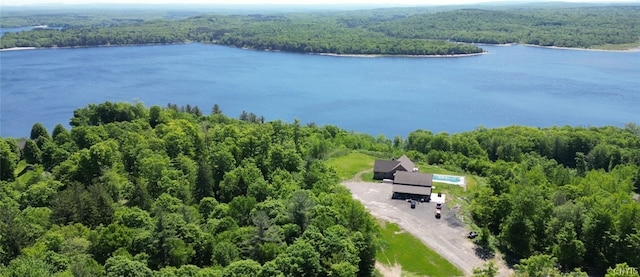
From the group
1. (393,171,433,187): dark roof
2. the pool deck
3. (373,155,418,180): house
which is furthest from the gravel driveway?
the pool deck

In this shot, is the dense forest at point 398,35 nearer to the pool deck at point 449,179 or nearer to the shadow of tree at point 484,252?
the pool deck at point 449,179

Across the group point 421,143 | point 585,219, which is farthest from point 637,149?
point 585,219

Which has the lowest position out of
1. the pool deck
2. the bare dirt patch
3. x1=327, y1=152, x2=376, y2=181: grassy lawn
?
the bare dirt patch

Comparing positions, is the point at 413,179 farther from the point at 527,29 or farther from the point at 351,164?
the point at 527,29

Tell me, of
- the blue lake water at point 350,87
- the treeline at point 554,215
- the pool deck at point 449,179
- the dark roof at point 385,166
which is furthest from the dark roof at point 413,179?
the blue lake water at point 350,87

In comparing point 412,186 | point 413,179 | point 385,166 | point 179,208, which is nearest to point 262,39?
point 385,166

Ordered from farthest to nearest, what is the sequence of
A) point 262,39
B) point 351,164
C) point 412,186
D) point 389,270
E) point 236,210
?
point 262,39 → point 351,164 → point 412,186 → point 236,210 → point 389,270

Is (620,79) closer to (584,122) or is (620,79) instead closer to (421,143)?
(584,122)

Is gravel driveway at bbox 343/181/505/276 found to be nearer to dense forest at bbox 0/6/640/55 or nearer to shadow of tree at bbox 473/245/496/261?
shadow of tree at bbox 473/245/496/261

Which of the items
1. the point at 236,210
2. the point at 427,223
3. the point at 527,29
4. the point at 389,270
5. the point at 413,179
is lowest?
the point at 389,270
